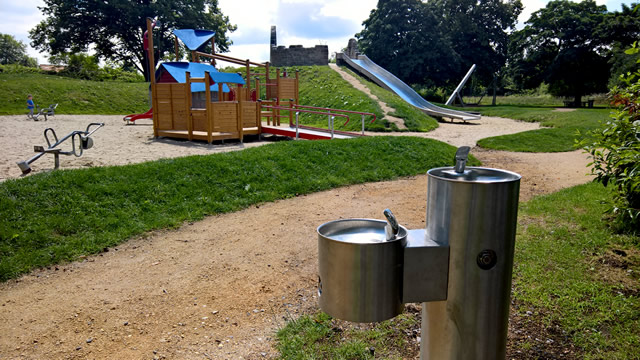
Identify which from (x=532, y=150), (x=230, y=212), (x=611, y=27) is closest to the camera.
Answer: (x=230, y=212)

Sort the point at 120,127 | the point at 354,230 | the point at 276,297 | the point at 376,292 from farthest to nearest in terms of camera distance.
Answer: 1. the point at 120,127
2. the point at 276,297
3. the point at 354,230
4. the point at 376,292

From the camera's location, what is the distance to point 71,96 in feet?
83.8

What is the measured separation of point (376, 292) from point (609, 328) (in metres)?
2.70

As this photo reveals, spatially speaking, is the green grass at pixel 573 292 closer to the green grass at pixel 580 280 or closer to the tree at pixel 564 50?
the green grass at pixel 580 280

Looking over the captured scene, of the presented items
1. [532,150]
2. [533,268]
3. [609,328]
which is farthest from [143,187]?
[532,150]

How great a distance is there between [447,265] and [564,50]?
40.9 m

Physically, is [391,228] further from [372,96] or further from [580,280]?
[372,96]

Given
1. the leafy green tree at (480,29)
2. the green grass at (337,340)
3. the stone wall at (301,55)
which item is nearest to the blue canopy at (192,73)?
the green grass at (337,340)

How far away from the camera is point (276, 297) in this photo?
12.4 feet

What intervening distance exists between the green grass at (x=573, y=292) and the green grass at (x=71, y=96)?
2435 cm

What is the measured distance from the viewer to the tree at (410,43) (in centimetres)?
4075

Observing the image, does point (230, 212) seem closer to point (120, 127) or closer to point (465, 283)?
point (465, 283)

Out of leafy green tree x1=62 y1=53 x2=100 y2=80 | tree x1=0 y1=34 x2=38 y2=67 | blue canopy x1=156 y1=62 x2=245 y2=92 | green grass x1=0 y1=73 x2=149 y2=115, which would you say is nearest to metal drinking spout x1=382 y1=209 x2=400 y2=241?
blue canopy x1=156 y1=62 x2=245 y2=92

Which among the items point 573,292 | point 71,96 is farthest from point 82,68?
point 573,292
